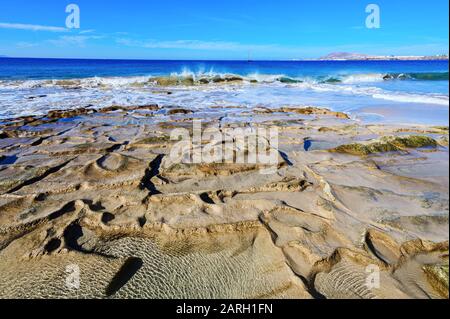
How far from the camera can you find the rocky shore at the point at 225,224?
7.11 feet

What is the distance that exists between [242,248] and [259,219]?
419 millimetres

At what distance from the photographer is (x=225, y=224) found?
9.23 feet

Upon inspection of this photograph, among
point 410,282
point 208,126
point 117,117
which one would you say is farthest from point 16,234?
point 117,117

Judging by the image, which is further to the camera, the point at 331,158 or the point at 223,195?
the point at 331,158

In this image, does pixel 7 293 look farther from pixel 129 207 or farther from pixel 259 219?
pixel 259 219

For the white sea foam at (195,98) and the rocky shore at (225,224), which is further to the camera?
the white sea foam at (195,98)

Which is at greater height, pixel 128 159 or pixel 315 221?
pixel 128 159

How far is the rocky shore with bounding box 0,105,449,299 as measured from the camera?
2166mm

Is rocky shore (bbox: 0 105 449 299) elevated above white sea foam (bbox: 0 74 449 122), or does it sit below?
below

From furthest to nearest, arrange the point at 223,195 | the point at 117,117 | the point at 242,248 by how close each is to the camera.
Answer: the point at 117,117, the point at 223,195, the point at 242,248

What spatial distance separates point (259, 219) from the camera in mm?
2902

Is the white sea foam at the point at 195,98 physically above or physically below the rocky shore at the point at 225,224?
above

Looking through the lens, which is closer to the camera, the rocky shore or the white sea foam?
the rocky shore
